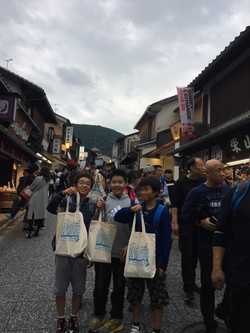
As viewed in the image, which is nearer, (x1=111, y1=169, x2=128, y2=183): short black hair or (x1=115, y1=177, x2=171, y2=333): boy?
(x1=115, y1=177, x2=171, y2=333): boy

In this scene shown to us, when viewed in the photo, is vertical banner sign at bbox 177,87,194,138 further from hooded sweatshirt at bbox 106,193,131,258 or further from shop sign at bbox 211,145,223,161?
hooded sweatshirt at bbox 106,193,131,258

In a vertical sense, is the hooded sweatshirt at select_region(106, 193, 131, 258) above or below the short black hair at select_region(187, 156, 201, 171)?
below

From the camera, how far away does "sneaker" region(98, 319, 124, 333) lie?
4.01 m

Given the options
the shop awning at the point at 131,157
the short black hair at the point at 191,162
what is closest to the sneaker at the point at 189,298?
the short black hair at the point at 191,162

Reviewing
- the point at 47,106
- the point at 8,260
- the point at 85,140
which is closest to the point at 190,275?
the point at 8,260

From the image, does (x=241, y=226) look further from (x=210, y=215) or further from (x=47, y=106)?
(x=47, y=106)

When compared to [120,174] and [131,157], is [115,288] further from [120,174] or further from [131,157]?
[131,157]

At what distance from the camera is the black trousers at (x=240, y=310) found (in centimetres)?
247

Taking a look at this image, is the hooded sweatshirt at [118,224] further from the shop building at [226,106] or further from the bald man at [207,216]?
the shop building at [226,106]

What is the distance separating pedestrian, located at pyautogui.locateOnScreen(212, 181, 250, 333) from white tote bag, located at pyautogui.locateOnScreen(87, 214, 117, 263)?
4.92ft

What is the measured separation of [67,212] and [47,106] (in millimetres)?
24472

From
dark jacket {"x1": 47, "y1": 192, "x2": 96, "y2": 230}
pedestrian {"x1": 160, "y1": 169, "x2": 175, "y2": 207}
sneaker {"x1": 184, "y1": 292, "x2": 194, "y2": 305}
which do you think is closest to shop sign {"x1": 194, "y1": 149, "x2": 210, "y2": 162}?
pedestrian {"x1": 160, "y1": 169, "x2": 175, "y2": 207}

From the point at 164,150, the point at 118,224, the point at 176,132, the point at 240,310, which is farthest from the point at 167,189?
the point at 164,150

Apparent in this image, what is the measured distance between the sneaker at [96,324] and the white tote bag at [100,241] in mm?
661
